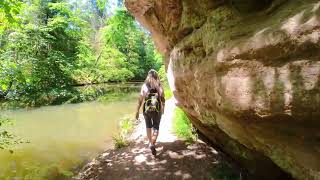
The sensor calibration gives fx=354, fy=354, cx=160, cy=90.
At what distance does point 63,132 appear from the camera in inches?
532

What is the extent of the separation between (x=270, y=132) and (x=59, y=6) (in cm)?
2669

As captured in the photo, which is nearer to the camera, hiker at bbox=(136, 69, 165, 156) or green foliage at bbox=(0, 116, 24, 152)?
green foliage at bbox=(0, 116, 24, 152)

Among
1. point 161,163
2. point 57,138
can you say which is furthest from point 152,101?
point 57,138

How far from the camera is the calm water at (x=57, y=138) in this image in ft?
29.3

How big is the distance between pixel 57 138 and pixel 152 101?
580cm

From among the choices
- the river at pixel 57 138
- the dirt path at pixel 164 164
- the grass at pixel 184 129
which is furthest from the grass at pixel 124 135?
the grass at pixel 184 129

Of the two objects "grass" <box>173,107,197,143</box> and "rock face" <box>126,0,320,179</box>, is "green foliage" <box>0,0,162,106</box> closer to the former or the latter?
"grass" <box>173,107,197,143</box>

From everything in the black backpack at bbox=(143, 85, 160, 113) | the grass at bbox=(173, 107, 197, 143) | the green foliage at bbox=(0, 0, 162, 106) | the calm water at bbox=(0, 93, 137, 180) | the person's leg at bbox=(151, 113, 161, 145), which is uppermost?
the green foliage at bbox=(0, 0, 162, 106)

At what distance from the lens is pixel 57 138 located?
12.5 metres

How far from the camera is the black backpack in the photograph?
803 cm

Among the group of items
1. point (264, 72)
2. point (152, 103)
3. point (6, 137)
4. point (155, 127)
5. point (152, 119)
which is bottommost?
point (6, 137)

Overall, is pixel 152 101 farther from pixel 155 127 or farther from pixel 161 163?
pixel 161 163

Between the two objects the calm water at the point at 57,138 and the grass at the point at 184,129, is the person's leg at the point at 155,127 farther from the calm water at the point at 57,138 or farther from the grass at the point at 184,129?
the calm water at the point at 57,138

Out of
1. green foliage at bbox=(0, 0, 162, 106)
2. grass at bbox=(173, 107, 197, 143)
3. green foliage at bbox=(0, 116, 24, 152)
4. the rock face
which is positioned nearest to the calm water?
green foliage at bbox=(0, 116, 24, 152)
